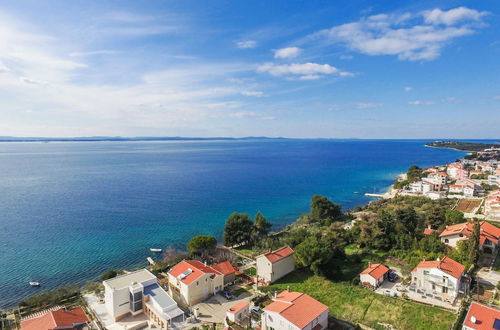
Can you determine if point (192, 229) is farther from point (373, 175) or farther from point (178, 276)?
point (373, 175)

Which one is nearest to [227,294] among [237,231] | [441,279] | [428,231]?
[237,231]

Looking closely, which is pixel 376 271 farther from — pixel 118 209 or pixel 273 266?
pixel 118 209

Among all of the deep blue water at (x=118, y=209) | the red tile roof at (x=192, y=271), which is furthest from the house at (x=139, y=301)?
the deep blue water at (x=118, y=209)

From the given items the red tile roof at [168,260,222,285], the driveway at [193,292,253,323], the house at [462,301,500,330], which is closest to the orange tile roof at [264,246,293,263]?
the driveway at [193,292,253,323]

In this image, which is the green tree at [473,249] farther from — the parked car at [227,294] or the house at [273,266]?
the parked car at [227,294]

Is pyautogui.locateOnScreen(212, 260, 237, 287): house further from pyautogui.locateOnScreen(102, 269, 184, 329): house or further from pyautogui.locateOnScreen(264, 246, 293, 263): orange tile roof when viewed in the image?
pyautogui.locateOnScreen(102, 269, 184, 329): house

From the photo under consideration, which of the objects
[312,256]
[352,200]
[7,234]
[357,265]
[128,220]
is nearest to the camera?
[312,256]

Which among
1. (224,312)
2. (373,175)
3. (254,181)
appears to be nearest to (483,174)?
(373,175)
